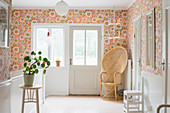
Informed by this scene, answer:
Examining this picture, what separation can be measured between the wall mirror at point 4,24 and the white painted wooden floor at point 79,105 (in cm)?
228

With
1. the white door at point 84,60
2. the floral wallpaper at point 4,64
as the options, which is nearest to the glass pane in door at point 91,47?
the white door at point 84,60

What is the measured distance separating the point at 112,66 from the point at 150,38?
7.76 feet

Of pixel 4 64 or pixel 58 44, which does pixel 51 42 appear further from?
pixel 4 64

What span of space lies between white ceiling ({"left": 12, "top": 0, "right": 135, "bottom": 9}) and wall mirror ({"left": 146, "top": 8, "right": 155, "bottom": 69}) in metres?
1.63

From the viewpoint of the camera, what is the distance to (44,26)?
6.48m

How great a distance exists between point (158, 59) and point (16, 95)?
2.45 m

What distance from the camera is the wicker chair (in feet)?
19.6

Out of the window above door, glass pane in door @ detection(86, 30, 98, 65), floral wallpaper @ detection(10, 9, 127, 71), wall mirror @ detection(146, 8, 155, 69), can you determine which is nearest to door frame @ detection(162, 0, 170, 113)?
wall mirror @ detection(146, 8, 155, 69)

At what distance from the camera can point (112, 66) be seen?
6.24 metres

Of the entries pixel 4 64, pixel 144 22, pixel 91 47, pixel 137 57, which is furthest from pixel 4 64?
pixel 91 47

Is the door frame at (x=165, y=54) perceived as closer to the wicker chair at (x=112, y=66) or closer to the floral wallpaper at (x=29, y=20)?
the wicker chair at (x=112, y=66)

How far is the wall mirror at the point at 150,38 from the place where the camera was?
3.75m

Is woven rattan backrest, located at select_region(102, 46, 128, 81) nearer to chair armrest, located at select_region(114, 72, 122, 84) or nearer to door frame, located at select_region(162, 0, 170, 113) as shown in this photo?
chair armrest, located at select_region(114, 72, 122, 84)

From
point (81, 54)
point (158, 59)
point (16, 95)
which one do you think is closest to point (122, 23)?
point (81, 54)
